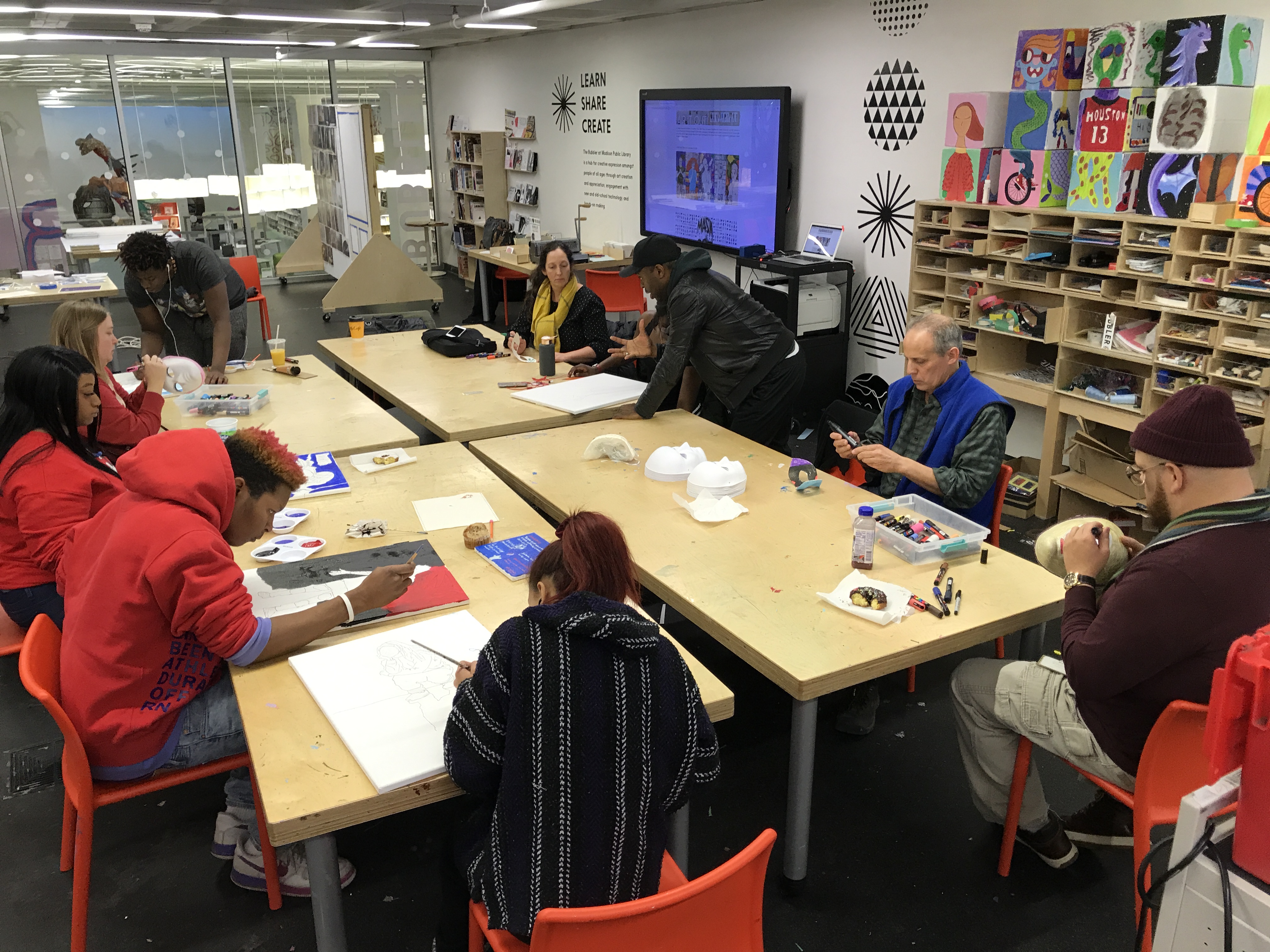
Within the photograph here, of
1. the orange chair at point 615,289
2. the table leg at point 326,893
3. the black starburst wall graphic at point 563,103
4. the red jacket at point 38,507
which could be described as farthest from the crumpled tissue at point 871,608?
the black starburst wall graphic at point 563,103

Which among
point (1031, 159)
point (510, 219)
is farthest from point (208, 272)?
point (510, 219)

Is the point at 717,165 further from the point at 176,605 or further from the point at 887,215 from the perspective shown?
the point at 176,605

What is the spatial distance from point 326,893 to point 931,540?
66.6 inches

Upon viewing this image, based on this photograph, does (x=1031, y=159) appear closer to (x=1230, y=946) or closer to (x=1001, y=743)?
(x=1001, y=743)

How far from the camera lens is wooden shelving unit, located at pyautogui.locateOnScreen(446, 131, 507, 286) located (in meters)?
10.4

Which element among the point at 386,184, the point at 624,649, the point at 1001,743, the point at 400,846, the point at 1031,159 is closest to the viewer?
the point at 624,649

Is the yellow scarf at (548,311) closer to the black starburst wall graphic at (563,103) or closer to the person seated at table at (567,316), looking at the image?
the person seated at table at (567,316)

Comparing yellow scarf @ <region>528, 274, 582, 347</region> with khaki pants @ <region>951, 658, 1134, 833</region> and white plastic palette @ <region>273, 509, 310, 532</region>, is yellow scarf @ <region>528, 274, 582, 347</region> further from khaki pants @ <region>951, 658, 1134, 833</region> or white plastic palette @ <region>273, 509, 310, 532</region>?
khaki pants @ <region>951, 658, 1134, 833</region>

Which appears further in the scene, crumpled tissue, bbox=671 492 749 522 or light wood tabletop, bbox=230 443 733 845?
crumpled tissue, bbox=671 492 749 522

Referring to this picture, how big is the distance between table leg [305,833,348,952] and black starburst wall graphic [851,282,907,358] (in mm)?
4810

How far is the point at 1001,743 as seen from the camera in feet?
7.62

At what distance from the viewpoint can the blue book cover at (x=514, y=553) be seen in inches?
94.8

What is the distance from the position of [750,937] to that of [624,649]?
50cm

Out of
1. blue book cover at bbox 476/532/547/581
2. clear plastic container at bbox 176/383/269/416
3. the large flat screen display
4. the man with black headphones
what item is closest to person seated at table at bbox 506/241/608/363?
clear plastic container at bbox 176/383/269/416
